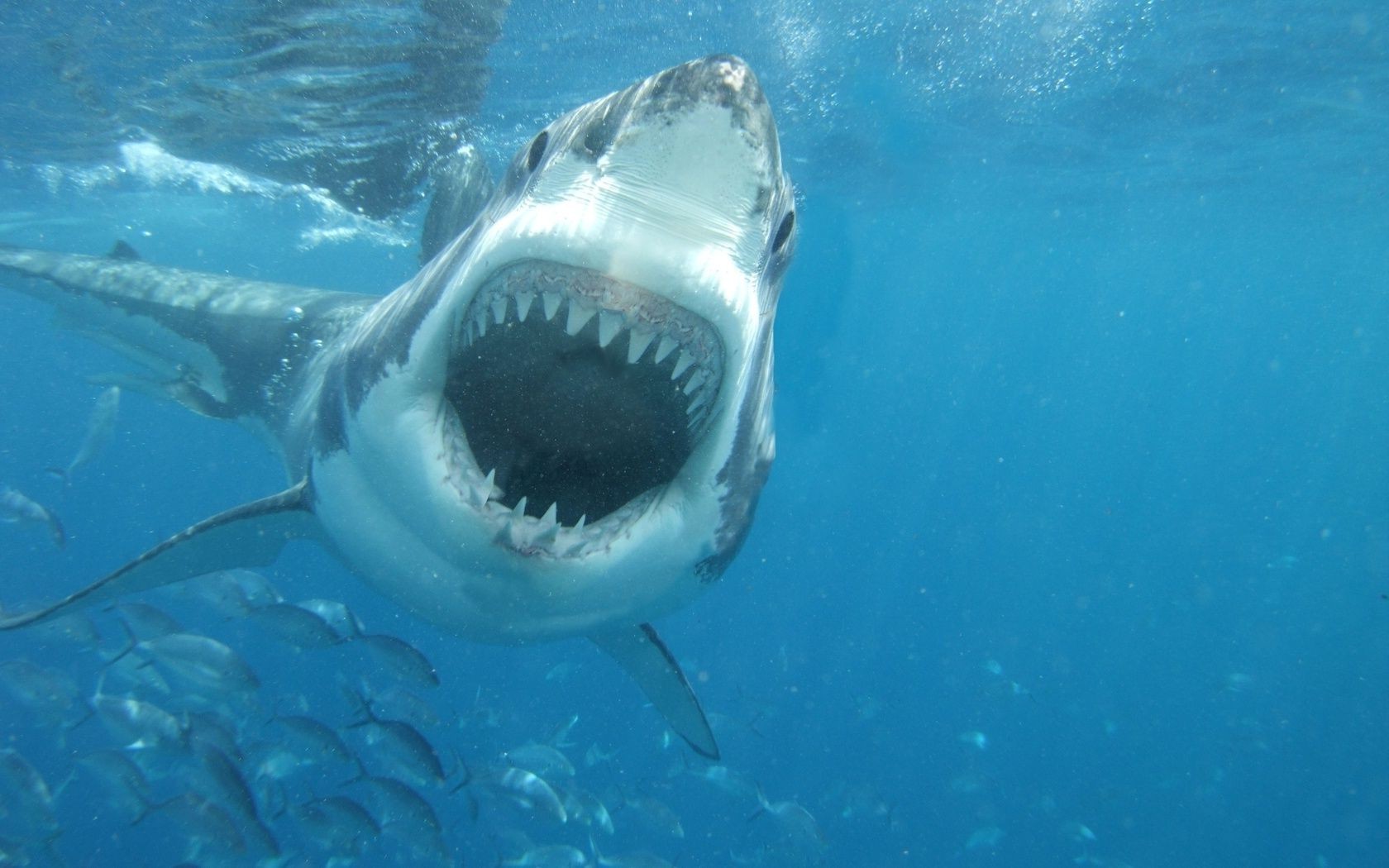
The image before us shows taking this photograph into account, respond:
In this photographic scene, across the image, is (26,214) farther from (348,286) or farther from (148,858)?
(348,286)

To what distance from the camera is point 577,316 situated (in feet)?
6.53

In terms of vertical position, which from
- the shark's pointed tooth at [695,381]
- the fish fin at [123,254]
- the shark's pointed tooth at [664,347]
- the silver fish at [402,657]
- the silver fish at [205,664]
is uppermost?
the shark's pointed tooth at [664,347]

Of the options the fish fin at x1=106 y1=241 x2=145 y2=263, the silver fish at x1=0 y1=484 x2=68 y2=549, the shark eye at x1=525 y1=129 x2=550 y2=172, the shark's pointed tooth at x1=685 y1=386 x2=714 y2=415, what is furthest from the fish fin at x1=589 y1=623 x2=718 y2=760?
the silver fish at x1=0 y1=484 x2=68 y2=549

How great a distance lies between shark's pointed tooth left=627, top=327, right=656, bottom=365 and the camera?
1.99 meters

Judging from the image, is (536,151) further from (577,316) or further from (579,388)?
(579,388)

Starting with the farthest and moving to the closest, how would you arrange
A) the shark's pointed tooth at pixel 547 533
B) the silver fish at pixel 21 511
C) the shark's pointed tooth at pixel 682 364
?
the silver fish at pixel 21 511 < the shark's pointed tooth at pixel 547 533 < the shark's pointed tooth at pixel 682 364

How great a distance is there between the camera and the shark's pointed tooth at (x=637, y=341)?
1986 millimetres

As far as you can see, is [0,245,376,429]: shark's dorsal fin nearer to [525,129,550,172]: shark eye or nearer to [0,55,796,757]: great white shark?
[0,55,796,757]: great white shark

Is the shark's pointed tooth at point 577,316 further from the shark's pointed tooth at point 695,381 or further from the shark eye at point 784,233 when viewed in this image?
the shark eye at point 784,233

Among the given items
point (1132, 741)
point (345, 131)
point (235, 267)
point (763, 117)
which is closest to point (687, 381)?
point (763, 117)

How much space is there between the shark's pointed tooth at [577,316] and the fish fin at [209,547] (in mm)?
2039

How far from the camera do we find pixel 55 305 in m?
8.67

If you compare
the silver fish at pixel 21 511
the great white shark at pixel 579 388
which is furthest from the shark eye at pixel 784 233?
the silver fish at pixel 21 511

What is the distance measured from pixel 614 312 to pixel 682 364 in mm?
235
